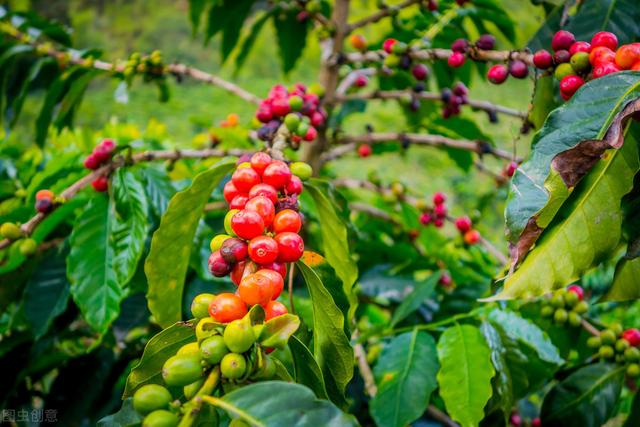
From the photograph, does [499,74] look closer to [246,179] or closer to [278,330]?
[246,179]

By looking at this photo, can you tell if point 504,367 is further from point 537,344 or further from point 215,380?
point 215,380

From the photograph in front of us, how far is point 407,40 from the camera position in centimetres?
141

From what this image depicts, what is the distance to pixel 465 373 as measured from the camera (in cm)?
88

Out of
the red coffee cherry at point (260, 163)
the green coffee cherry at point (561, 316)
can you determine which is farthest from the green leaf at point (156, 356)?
the green coffee cherry at point (561, 316)

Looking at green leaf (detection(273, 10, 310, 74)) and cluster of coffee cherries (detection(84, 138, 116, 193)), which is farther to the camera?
green leaf (detection(273, 10, 310, 74))

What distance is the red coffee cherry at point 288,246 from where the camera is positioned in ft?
1.81

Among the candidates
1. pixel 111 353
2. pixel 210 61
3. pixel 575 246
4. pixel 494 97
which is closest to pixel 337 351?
pixel 575 246

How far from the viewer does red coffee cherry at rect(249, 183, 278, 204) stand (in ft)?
1.98

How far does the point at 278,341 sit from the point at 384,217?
3.79ft

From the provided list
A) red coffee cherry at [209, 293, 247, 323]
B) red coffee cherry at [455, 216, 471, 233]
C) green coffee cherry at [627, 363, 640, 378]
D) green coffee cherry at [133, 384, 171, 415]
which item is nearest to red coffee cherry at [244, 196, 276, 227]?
red coffee cherry at [209, 293, 247, 323]

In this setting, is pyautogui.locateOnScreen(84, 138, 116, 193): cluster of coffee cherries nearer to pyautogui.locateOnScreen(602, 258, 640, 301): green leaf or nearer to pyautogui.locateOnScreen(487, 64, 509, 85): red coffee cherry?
pyautogui.locateOnScreen(487, 64, 509, 85): red coffee cherry

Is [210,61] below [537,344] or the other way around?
below

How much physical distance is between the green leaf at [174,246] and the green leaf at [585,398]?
0.85 metres

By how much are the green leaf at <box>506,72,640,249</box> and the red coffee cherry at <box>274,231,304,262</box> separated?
25cm
